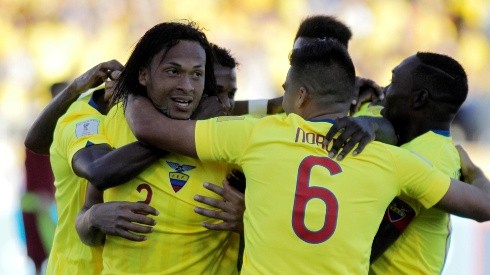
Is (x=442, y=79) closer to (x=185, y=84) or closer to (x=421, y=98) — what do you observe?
(x=421, y=98)

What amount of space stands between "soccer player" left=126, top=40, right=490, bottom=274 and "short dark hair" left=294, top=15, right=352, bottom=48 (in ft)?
5.40

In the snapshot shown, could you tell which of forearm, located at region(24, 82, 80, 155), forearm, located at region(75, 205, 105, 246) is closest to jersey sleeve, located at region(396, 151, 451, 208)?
forearm, located at region(75, 205, 105, 246)

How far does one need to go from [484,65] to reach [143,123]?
309 inches

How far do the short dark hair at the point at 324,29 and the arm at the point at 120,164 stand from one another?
5.92 feet

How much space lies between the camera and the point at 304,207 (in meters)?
2.84

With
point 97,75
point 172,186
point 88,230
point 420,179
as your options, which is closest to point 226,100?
point 97,75

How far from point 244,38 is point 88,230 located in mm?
7268

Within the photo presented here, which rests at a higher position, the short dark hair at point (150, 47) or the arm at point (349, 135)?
the short dark hair at point (150, 47)

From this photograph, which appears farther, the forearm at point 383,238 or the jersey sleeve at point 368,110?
the jersey sleeve at point 368,110

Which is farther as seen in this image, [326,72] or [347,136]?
[326,72]

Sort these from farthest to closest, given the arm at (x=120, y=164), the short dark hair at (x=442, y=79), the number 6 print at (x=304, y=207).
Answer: the short dark hair at (x=442, y=79)
the arm at (x=120, y=164)
the number 6 print at (x=304, y=207)

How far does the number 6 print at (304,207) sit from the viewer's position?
283 cm

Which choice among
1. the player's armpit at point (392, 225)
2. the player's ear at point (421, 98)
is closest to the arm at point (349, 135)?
the player's armpit at point (392, 225)

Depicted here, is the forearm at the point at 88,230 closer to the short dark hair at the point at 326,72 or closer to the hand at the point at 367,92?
the short dark hair at the point at 326,72
